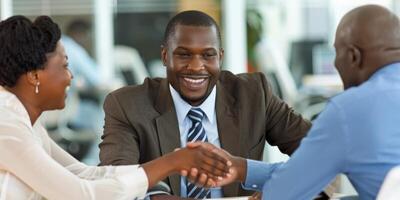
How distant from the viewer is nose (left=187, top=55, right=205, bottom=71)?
9.34ft

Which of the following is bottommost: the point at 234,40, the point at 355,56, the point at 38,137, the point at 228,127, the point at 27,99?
the point at 234,40

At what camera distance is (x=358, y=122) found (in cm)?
188

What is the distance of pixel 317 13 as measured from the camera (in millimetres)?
6066

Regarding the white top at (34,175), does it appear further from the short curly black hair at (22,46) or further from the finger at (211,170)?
the finger at (211,170)

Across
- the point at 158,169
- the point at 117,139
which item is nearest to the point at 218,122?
the point at 117,139

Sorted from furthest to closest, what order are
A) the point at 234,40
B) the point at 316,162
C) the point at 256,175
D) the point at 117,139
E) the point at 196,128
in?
the point at 234,40 < the point at 196,128 < the point at 117,139 < the point at 256,175 < the point at 316,162

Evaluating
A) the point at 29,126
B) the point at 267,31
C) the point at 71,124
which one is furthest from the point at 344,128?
the point at 71,124

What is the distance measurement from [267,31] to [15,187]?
13.2 feet

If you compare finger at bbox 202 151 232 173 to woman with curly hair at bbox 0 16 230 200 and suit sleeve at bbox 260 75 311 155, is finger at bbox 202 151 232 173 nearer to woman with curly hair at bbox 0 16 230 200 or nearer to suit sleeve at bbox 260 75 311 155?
woman with curly hair at bbox 0 16 230 200

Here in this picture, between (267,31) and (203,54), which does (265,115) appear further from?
(267,31)

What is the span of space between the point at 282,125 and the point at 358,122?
107 centimetres

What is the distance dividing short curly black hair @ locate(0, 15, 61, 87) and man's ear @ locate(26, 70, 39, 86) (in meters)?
0.01

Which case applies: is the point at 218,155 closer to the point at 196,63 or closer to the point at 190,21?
the point at 196,63

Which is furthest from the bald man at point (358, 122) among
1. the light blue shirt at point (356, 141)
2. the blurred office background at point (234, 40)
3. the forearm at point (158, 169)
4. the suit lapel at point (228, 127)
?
the blurred office background at point (234, 40)
